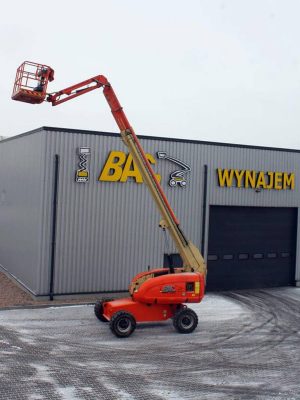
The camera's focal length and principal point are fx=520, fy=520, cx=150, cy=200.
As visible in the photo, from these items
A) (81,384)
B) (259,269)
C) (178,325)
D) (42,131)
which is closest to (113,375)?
(81,384)

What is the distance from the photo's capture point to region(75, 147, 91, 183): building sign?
19391mm

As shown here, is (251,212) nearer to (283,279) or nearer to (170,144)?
(283,279)

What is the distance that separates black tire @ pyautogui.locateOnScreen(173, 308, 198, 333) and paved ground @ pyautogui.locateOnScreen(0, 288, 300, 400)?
8.8 inches

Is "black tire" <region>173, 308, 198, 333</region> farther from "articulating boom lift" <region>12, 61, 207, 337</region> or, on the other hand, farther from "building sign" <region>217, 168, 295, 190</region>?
"building sign" <region>217, 168, 295, 190</region>

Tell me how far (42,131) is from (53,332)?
7501mm

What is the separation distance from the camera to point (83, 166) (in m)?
19.5

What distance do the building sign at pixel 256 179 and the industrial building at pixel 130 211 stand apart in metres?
0.05

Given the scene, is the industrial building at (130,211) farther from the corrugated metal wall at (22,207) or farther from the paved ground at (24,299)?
the paved ground at (24,299)

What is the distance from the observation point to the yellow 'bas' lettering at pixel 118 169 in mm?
19858

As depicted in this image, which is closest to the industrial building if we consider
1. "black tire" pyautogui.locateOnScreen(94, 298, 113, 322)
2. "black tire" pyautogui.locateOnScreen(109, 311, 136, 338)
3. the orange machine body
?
the orange machine body

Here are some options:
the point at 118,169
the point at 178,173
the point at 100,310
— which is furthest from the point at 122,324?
the point at 178,173

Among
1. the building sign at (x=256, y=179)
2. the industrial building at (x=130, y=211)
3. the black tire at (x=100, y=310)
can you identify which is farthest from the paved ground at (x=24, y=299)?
the building sign at (x=256, y=179)

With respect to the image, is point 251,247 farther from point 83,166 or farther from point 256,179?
point 83,166

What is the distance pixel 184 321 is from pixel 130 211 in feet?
A: 20.2
